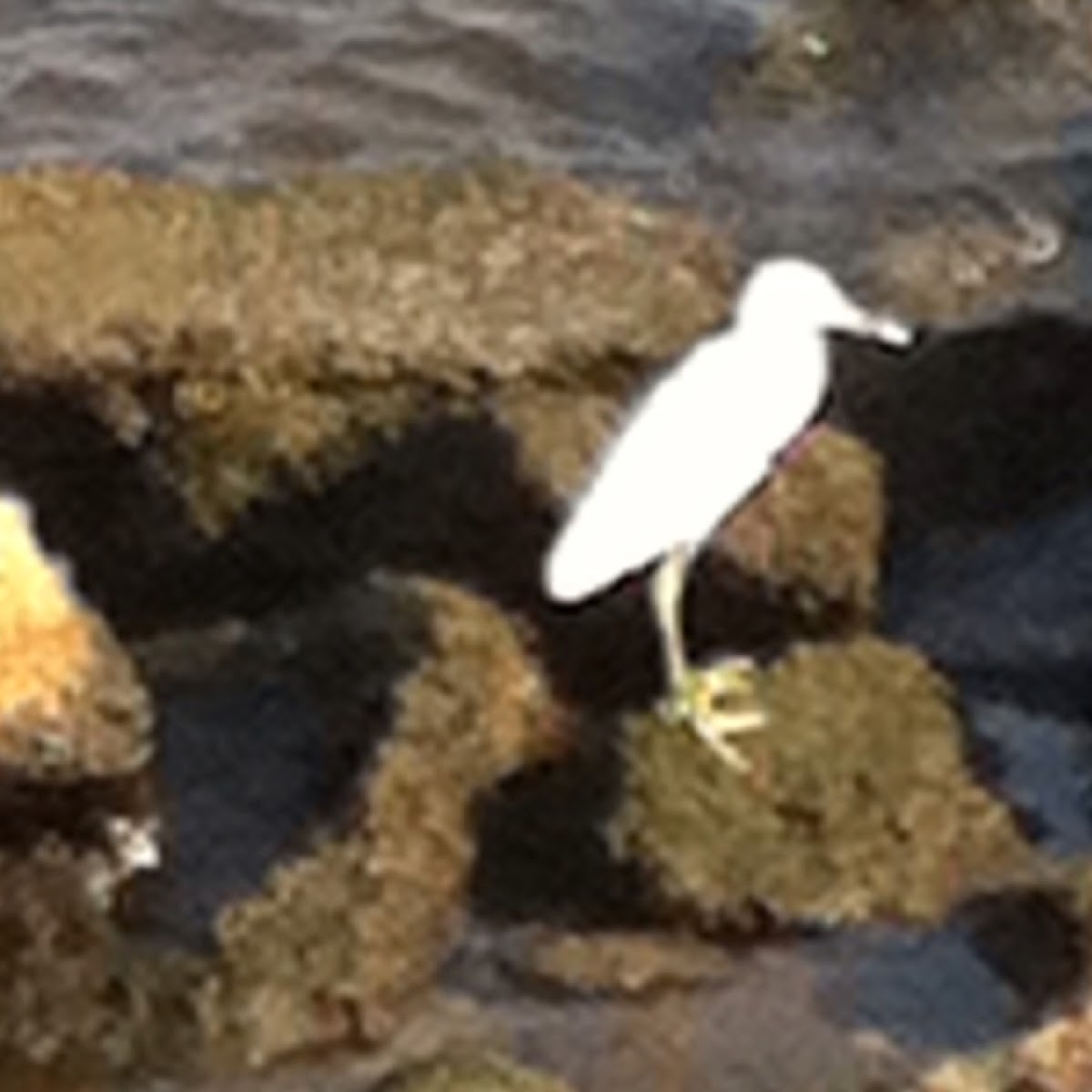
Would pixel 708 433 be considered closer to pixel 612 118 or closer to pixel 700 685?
pixel 700 685

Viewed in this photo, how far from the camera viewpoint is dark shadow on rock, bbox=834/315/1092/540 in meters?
9.05

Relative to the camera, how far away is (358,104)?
11625 mm

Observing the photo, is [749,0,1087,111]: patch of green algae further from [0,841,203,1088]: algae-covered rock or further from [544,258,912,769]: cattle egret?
[0,841,203,1088]: algae-covered rock

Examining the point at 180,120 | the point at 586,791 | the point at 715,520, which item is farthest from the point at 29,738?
the point at 180,120

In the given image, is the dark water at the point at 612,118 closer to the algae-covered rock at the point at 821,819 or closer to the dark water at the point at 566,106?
the dark water at the point at 566,106

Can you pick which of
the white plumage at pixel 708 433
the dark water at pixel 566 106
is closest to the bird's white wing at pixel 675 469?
the white plumage at pixel 708 433

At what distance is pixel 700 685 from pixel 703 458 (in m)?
0.56

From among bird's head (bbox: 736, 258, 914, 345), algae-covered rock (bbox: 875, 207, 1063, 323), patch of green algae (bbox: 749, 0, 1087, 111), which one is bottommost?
patch of green algae (bbox: 749, 0, 1087, 111)

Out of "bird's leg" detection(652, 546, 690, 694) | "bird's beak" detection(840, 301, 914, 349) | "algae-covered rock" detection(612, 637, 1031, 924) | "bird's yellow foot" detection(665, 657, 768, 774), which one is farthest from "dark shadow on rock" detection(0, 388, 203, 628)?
"bird's beak" detection(840, 301, 914, 349)

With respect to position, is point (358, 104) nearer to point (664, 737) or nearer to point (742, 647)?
point (742, 647)

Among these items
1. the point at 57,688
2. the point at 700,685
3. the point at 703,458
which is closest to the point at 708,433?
the point at 703,458

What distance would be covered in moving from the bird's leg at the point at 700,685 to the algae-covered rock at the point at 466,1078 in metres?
1.07

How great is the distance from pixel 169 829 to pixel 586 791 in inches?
34.4

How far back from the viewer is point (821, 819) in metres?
7.26
